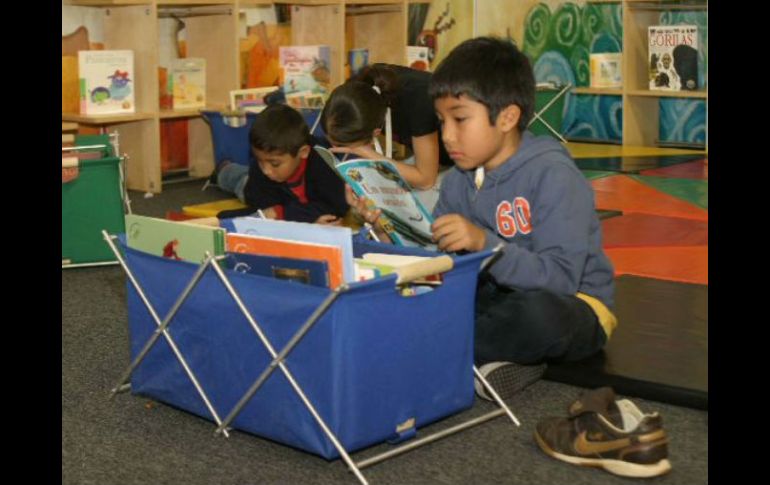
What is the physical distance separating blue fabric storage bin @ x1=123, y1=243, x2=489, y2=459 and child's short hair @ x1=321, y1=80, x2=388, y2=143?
86 centimetres

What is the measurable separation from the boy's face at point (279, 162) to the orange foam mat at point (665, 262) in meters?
0.79

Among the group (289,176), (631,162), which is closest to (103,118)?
(289,176)

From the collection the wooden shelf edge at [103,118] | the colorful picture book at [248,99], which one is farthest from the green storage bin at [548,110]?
the wooden shelf edge at [103,118]

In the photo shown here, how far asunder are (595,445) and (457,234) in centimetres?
39

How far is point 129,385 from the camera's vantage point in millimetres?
1840

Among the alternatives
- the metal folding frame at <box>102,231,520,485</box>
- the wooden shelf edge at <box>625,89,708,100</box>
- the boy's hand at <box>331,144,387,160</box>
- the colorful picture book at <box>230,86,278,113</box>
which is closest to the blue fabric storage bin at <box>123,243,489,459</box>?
the metal folding frame at <box>102,231,520,485</box>

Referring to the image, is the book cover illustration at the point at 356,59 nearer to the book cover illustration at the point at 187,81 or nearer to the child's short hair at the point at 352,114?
the book cover illustration at the point at 187,81

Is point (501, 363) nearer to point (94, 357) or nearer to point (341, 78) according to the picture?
point (94, 357)

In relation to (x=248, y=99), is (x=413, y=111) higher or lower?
lower

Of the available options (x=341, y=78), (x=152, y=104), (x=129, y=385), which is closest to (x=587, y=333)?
(x=129, y=385)

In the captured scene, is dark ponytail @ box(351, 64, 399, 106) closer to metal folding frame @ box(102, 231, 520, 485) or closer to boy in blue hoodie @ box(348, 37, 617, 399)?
boy in blue hoodie @ box(348, 37, 617, 399)

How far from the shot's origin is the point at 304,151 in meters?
2.59

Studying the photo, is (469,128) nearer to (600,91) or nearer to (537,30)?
(600,91)

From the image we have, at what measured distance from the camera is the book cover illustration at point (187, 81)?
414 centimetres
